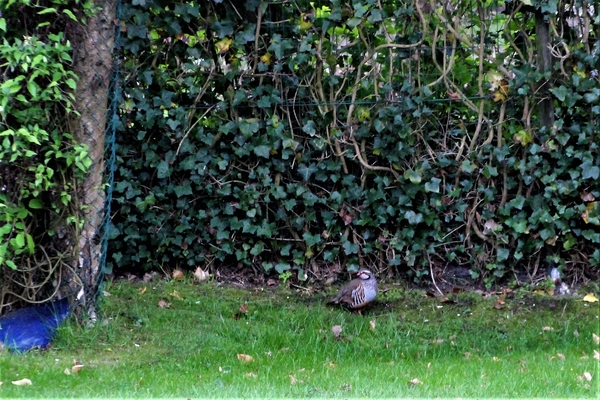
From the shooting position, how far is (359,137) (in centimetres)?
780

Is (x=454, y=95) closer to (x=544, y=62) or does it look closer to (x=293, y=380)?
(x=544, y=62)

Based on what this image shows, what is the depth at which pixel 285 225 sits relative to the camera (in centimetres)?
806

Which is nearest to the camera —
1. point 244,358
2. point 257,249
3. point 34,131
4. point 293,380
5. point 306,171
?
point 293,380

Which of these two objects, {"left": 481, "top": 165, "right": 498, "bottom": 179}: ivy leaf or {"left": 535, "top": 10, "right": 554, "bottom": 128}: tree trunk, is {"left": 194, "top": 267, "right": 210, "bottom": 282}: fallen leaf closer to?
{"left": 481, "top": 165, "right": 498, "bottom": 179}: ivy leaf


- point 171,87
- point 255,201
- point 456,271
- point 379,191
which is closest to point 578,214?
point 456,271

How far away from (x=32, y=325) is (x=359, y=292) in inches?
111

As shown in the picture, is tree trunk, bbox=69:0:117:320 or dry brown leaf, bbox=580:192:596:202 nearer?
tree trunk, bbox=69:0:117:320

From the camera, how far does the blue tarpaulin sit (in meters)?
6.10

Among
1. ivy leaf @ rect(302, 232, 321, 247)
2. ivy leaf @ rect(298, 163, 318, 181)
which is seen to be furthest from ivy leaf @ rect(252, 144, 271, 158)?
ivy leaf @ rect(302, 232, 321, 247)

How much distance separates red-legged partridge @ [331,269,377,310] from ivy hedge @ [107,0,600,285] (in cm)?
62

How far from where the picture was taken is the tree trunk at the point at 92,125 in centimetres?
648

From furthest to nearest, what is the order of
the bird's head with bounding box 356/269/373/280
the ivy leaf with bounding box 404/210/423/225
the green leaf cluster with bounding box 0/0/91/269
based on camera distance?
the ivy leaf with bounding box 404/210/423/225, the bird's head with bounding box 356/269/373/280, the green leaf cluster with bounding box 0/0/91/269

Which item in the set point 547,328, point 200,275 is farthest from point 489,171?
point 200,275

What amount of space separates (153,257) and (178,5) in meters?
2.52
